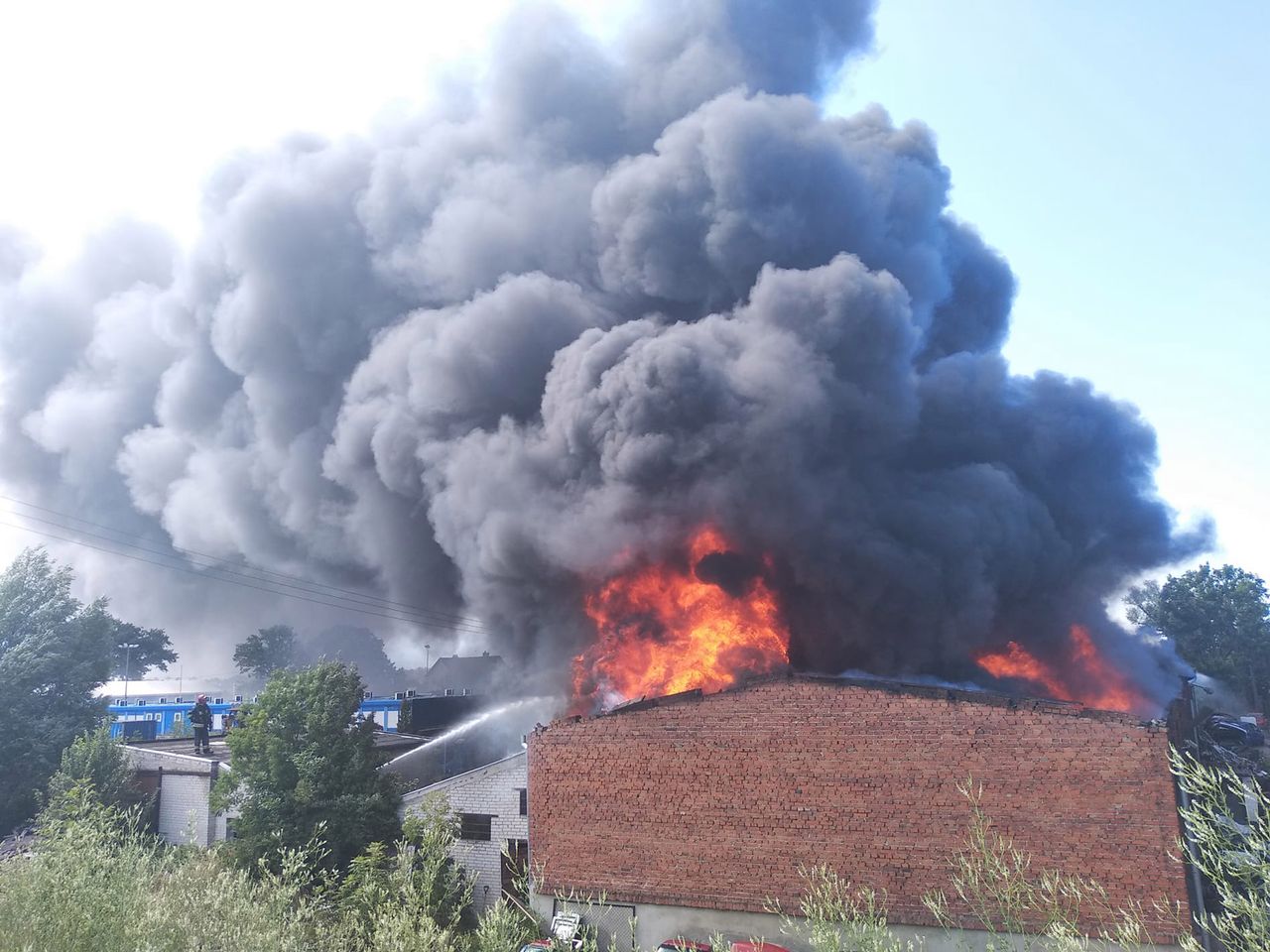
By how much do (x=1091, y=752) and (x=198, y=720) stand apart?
29185 millimetres

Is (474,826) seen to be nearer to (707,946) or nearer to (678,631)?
(707,946)

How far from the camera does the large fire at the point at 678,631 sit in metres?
24.5

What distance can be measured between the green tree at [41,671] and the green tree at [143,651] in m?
36.5

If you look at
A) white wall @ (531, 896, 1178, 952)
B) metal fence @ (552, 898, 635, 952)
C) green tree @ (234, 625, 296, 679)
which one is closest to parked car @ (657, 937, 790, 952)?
white wall @ (531, 896, 1178, 952)

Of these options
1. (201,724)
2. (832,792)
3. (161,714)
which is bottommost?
(832,792)


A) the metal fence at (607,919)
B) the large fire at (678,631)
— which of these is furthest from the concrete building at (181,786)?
the metal fence at (607,919)

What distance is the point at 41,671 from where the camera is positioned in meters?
31.6

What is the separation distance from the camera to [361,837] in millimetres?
21156

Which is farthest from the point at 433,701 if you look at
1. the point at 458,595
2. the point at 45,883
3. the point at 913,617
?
the point at 45,883

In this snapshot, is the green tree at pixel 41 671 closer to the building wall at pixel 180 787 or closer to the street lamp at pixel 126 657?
the building wall at pixel 180 787

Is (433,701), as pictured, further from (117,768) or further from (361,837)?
(361,837)

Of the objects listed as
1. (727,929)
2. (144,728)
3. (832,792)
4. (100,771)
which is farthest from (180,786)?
(144,728)

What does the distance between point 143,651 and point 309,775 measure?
5908cm

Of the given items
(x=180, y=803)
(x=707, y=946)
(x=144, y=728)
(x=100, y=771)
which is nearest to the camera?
(x=707, y=946)
